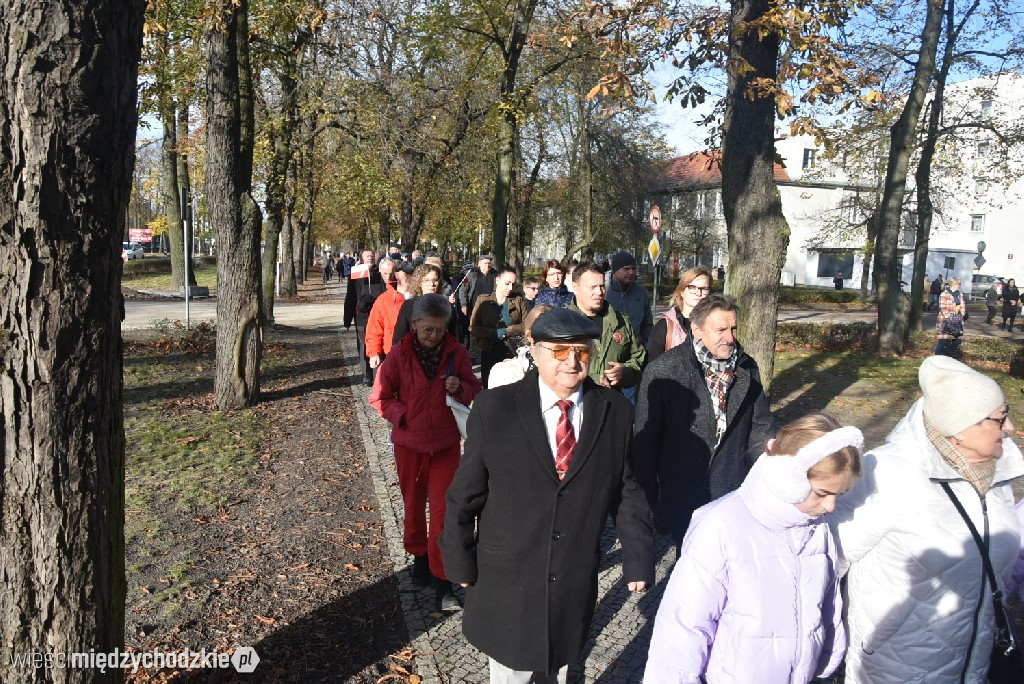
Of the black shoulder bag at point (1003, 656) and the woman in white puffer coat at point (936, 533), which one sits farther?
the black shoulder bag at point (1003, 656)

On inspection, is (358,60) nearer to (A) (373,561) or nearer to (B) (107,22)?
(A) (373,561)

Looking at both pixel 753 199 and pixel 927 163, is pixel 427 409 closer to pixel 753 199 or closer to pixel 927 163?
pixel 753 199

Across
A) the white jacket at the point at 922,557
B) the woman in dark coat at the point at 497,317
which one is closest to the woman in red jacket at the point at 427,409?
the white jacket at the point at 922,557

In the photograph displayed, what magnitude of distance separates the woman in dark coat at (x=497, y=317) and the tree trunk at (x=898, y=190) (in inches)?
447

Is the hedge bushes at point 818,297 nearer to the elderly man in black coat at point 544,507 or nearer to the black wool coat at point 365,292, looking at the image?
the black wool coat at point 365,292

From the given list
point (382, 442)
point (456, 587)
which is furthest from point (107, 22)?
point (382, 442)

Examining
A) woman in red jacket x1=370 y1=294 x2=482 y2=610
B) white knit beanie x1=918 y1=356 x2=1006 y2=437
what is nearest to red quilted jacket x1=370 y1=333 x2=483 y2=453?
woman in red jacket x1=370 y1=294 x2=482 y2=610

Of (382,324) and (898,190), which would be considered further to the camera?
(898,190)

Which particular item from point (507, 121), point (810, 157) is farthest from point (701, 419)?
point (810, 157)

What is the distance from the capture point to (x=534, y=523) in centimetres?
293

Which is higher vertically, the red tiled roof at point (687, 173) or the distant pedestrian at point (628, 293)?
the red tiled roof at point (687, 173)

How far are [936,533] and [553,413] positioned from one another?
4.44 feet

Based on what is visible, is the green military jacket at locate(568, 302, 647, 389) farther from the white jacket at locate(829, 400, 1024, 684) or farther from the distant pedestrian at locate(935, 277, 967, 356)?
the distant pedestrian at locate(935, 277, 967, 356)

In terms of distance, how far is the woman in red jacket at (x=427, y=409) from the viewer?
4598mm
